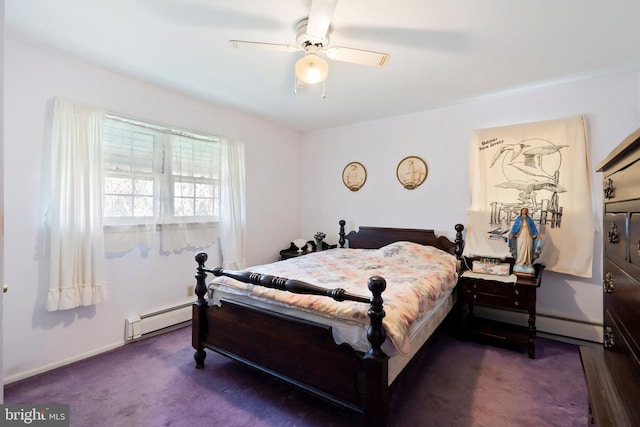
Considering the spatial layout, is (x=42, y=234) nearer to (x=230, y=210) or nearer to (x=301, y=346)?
(x=230, y=210)

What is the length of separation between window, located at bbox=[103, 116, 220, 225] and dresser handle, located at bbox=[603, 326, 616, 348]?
3.36 metres

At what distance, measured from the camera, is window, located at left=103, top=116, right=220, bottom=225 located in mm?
2725

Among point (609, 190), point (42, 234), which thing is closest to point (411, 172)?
point (609, 190)

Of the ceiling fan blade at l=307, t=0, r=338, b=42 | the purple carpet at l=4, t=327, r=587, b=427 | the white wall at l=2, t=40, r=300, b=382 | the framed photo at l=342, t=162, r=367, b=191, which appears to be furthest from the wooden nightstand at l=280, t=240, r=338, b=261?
the ceiling fan blade at l=307, t=0, r=338, b=42

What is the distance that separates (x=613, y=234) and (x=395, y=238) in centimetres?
263

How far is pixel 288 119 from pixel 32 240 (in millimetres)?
2939

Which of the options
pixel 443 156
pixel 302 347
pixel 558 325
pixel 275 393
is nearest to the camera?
pixel 302 347

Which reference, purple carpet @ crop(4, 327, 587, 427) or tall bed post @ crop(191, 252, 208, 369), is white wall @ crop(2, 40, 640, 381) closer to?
purple carpet @ crop(4, 327, 587, 427)

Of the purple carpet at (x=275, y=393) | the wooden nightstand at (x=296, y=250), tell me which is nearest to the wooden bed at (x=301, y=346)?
the purple carpet at (x=275, y=393)

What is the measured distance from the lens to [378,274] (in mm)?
2637

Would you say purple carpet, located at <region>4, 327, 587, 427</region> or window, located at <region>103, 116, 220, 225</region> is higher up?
window, located at <region>103, 116, 220, 225</region>

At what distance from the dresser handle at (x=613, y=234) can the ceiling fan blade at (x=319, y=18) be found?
64.3 inches

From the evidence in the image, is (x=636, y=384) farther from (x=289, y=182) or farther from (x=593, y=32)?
(x=289, y=182)

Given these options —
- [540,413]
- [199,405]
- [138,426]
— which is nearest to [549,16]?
[540,413]
